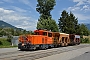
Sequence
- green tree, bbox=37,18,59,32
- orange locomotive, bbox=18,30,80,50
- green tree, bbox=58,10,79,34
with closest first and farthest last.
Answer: orange locomotive, bbox=18,30,80,50
green tree, bbox=37,18,59,32
green tree, bbox=58,10,79,34

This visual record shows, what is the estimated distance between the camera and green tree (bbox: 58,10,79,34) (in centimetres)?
9675

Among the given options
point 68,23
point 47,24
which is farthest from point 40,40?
point 68,23

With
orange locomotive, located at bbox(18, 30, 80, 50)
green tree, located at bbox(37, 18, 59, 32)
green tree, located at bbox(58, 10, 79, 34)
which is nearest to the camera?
orange locomotive, located at bbox(18, 30, 80, 50)

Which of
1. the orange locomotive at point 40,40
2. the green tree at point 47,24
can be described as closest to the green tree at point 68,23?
the green tree at point 47,24

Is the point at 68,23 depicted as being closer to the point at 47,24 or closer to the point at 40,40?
the point at 47,24

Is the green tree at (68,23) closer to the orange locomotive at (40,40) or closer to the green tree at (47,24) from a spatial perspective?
the green tree at (47,24)

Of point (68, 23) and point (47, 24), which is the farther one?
point (68, 23)

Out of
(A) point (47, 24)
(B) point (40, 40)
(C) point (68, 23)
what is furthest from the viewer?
(C) point (68, 23)

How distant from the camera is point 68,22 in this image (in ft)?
325

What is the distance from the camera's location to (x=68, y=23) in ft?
324

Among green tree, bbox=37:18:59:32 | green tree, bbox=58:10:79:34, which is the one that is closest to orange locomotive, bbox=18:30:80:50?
Result: green tree, bbox=37:18:59:32

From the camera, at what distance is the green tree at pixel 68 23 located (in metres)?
96.8

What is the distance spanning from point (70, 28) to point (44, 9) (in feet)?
76.2

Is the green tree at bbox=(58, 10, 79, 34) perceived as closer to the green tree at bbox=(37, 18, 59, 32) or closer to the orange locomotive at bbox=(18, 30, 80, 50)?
the green tree at bbox=(37, 18, 59, 32)
